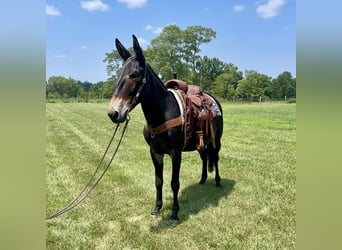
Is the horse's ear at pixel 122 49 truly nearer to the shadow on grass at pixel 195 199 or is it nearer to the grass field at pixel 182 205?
the grass field at pixel 182 205

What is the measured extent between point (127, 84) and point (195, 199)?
2.67 meters

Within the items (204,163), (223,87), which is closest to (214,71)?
(223,87)

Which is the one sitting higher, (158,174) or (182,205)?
(158,174)

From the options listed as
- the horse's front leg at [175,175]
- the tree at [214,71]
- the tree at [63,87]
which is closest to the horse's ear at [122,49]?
the horse's front leg at [175,175]

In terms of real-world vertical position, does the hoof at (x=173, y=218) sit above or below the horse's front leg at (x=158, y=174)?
below

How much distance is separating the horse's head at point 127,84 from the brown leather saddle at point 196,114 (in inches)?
40.2

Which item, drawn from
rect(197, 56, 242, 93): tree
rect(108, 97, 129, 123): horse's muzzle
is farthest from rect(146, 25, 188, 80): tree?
rect(108, 97, 129, 123): horse's muzzle

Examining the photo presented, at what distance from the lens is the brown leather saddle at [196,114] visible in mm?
4190

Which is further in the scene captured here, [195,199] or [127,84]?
[195,199]

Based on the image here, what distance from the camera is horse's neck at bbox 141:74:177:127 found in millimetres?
3715

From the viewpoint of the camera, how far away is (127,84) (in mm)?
3174

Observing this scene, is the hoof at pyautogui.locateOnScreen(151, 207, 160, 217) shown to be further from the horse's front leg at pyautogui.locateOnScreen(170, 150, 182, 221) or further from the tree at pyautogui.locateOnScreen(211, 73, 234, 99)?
the tree at pyautogui.locateOnScreen(211, 73, 234, 99)

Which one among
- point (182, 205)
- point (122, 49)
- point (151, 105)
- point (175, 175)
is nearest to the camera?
point (122, 49)

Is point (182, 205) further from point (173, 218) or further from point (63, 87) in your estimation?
point (63, 87)
